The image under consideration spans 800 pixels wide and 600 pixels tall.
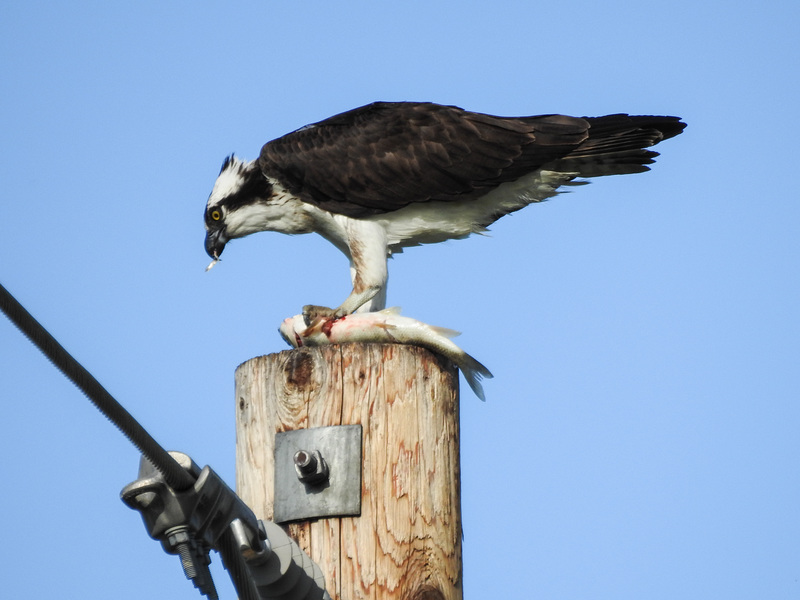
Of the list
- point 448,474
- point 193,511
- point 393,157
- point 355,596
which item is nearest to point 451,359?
point 448,474

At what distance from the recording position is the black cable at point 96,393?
270cm

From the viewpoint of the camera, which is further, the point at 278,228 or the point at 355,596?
the point at 278,228

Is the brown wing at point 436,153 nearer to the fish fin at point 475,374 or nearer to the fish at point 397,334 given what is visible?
the fish at point 397,334

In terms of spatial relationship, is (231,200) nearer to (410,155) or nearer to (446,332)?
(410,155)

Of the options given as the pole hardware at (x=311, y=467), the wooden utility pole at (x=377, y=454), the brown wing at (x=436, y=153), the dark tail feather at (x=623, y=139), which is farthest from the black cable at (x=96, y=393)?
the dark tail feather at (x=623, y=139)

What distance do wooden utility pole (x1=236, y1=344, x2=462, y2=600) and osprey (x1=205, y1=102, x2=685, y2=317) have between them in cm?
243

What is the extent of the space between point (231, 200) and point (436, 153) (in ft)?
5.02

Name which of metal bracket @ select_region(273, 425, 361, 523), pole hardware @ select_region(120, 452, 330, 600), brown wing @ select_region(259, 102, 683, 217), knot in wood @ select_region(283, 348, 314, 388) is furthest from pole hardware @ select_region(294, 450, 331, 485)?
brown wing @ select_region(259, 102, 683, 217)

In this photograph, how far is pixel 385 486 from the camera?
4355 millimetres

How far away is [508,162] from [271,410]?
3231 mm

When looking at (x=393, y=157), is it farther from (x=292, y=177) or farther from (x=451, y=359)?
(x=451, y=359)

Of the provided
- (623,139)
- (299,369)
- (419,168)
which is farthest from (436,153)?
(299,369)

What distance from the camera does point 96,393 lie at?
2.88 meters

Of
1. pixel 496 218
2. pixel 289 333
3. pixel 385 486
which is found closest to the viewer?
pixel 385 486
